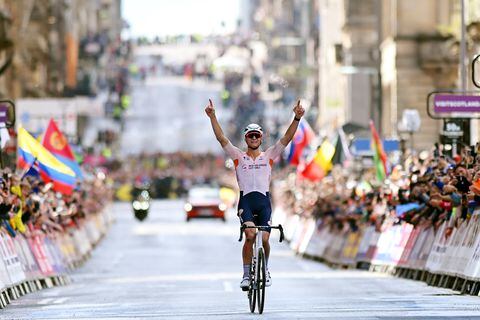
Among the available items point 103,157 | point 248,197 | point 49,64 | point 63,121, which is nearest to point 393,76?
point 63,121

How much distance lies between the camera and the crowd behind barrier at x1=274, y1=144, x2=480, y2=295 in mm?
26219

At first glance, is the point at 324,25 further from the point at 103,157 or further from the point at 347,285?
the point at 347,285

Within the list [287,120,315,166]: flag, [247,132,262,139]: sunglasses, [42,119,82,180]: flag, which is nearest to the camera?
[247,132,262,139]: sunglasses

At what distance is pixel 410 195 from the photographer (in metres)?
31.9

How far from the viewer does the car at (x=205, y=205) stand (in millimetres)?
77625

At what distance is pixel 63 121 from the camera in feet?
216

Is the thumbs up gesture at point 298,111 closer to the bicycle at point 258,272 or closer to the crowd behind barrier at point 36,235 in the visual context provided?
the bicycle at point 258,272

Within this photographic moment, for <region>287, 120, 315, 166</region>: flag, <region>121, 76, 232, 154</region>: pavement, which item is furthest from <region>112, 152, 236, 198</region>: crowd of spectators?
<region>287, 120, 315, 166</region>: flag

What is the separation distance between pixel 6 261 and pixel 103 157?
9645 centimetres

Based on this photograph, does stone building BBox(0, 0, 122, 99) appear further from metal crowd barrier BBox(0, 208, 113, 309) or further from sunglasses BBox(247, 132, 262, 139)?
sunglasses BBox(247, 132, 262, 139)

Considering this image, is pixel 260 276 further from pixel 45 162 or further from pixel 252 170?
pixel 45 162

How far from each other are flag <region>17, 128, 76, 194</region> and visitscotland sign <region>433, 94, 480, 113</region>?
22.3ft

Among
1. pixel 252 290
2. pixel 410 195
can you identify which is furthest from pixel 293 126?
pixel 410 195

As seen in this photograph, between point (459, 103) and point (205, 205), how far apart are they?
142ft
